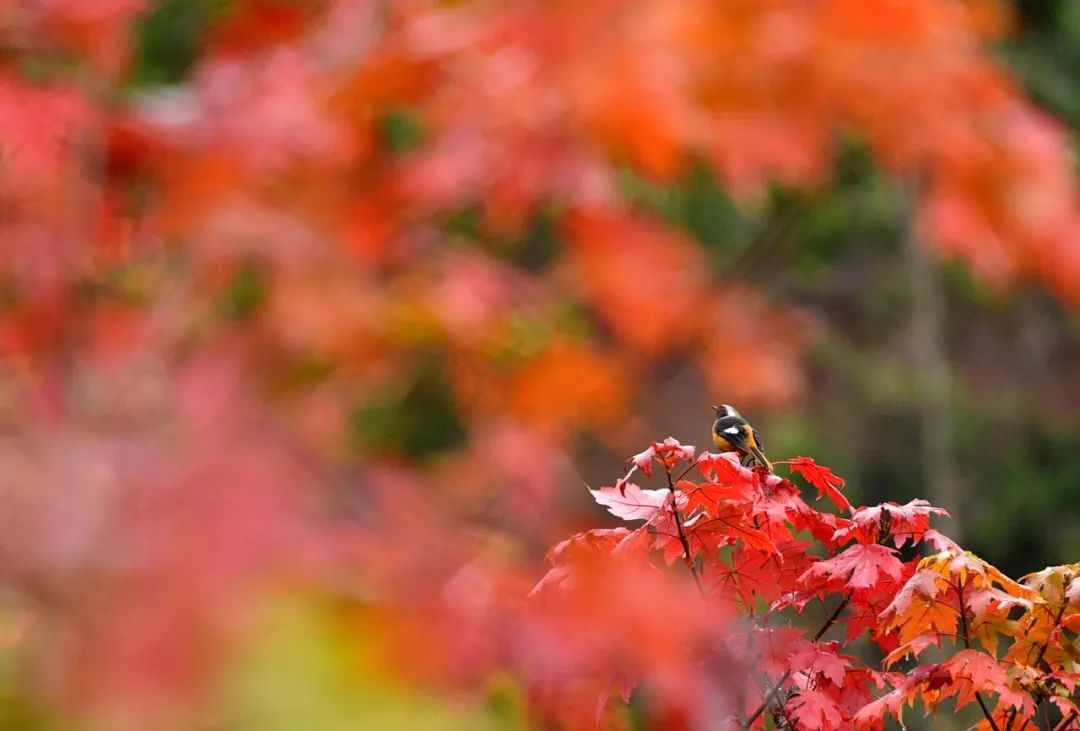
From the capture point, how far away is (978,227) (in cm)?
353

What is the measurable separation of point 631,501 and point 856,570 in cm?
32

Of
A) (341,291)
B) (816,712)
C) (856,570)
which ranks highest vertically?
(341,291)

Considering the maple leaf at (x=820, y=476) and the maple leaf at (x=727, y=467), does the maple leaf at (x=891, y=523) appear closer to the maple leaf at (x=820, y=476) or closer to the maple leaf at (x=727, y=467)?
the maple leaf at (x=820, y=476)

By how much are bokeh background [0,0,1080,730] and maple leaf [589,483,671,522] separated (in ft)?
0.37

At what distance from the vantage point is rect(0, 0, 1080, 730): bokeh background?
0.65 meters

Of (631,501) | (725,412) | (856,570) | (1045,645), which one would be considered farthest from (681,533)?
(725,412)

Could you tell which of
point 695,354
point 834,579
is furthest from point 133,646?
point 695,354

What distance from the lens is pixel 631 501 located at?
1.73 m

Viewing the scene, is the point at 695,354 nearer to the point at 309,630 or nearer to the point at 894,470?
the point at 894,470

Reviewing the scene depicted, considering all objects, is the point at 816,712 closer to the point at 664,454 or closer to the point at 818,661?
the point at 818,661

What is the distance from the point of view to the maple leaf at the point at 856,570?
1.67 m

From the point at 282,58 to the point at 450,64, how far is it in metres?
0.31

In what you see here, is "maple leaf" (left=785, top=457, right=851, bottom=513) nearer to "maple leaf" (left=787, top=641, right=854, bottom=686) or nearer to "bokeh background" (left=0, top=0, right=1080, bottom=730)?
"maple leaf" (left=787, top=641, right=854, bottom=686)

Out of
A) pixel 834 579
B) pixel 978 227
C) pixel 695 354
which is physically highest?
pixel 834 579
